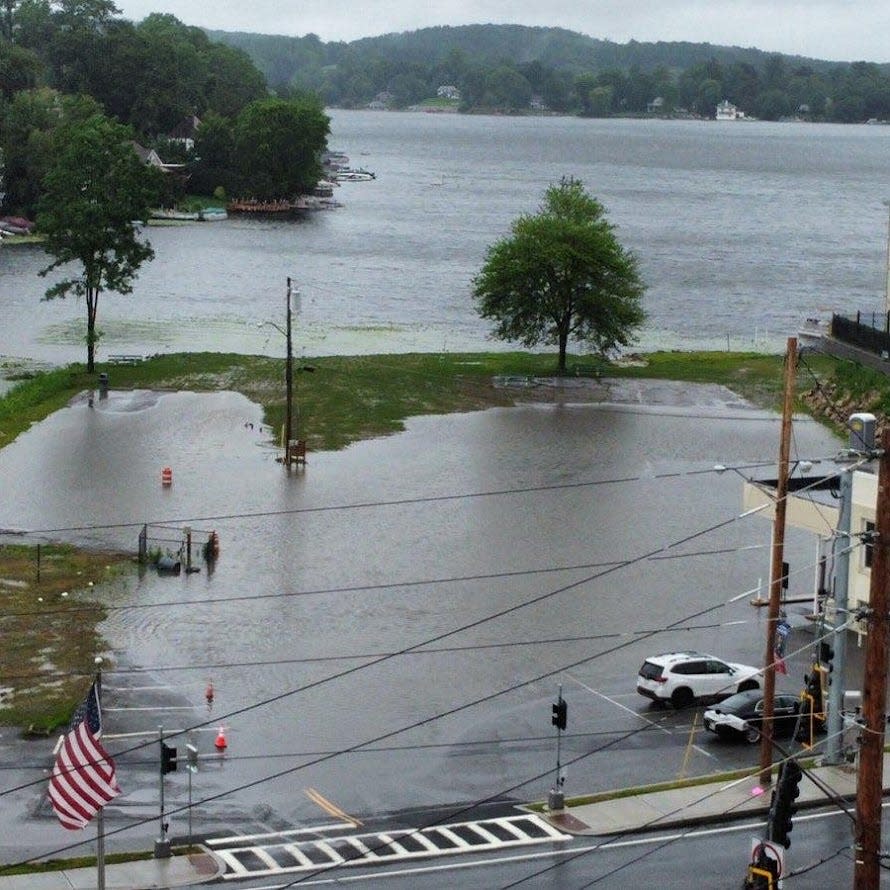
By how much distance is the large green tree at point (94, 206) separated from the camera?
71.2 metres

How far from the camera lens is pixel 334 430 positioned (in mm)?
60125

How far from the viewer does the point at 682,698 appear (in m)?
33.7

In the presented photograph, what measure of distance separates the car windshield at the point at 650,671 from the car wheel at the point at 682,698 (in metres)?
0.48

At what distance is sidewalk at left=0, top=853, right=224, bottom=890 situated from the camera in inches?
974

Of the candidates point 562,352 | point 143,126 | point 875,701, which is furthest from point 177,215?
point 875,701

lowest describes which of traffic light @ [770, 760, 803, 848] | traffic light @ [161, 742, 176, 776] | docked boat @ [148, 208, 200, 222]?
traffic light @ [161, 742, 176, 776]

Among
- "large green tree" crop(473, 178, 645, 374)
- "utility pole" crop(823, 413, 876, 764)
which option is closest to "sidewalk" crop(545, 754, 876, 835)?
"utility pole" crop(823, 413, 876, 764)

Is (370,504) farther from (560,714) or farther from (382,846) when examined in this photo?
(382,846)

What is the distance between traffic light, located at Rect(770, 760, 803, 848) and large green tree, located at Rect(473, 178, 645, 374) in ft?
171

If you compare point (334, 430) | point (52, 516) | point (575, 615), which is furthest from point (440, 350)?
point (575, 615)

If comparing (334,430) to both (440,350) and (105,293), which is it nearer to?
(440,350)

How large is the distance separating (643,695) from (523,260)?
1592 inches

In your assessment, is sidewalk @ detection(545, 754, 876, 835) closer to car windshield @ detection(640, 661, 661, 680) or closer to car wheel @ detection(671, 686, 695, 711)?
car wheel @ detection(671, 686, 695, 711)

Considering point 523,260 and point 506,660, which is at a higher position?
point 523,260
